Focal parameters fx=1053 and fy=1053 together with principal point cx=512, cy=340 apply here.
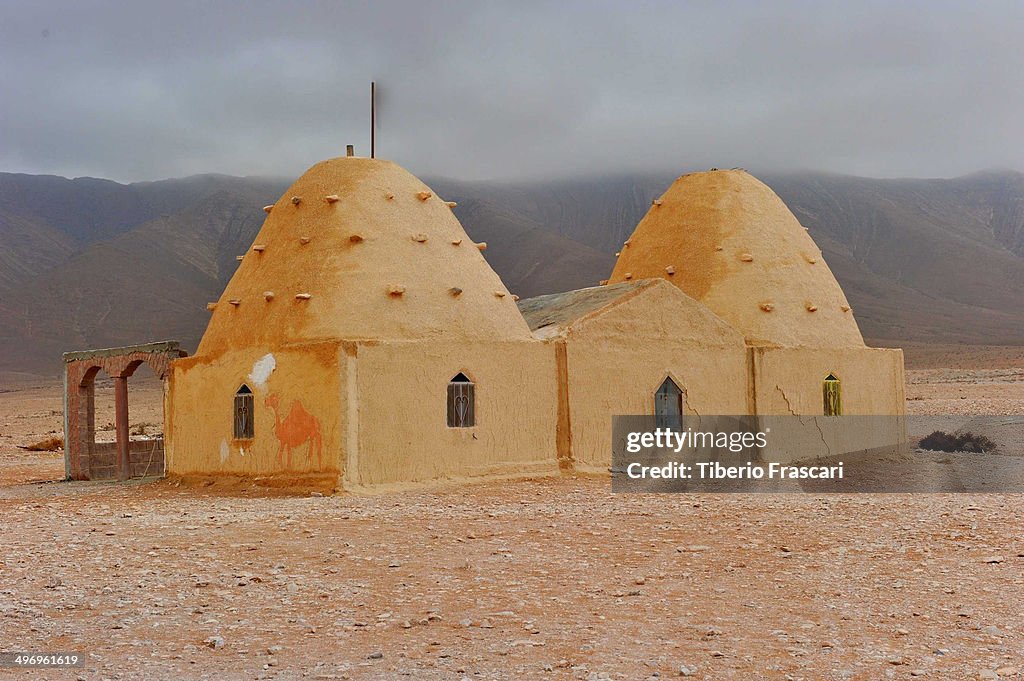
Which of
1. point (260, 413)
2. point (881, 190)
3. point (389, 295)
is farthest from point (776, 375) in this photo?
point (881, 190)

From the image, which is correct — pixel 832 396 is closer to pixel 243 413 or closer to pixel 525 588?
pixel 243 413

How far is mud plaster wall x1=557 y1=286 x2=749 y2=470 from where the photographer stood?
16.5 meters

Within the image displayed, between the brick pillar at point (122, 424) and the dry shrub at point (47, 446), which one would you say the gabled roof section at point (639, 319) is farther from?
the dry shrub at point (47, 446)

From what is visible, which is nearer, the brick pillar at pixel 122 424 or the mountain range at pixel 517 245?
the brick pillar at pixel 122 424

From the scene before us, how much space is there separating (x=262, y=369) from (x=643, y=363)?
6095mm

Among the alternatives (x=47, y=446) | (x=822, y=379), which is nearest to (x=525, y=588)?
(x=822, y=379)

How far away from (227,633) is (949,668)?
456cm

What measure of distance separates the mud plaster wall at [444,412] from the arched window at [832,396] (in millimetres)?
5819

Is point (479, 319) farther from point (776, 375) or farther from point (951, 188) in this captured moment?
point (951, 188)

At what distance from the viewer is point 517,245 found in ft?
328

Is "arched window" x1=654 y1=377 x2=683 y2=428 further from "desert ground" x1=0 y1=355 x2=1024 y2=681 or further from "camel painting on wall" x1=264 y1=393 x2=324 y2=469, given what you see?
"camel painting on wall" x1=264 y1=393 x2=324 y2=469

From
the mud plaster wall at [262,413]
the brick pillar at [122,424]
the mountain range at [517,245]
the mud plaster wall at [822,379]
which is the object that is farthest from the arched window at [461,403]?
the mountain range at [517,245]

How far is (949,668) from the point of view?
239 inches

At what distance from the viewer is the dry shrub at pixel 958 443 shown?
21172 millimetres
